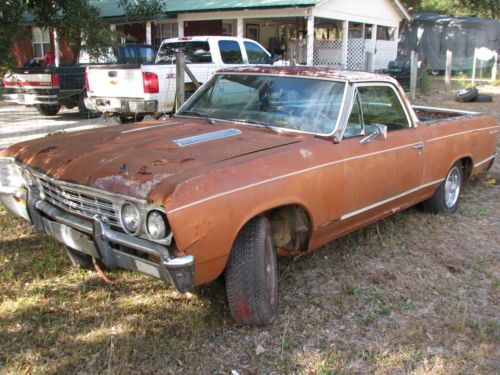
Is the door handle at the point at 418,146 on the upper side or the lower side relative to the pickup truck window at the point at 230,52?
lower

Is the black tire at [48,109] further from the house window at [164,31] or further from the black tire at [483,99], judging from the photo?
the black tire at [483,99]

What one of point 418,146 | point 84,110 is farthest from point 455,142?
point 84,110

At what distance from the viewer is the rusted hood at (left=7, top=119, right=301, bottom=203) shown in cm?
307

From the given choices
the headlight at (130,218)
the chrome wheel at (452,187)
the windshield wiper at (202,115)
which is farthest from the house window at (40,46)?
the headlight at (130,218)

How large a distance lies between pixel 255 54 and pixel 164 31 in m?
11.1

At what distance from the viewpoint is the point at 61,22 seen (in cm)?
592

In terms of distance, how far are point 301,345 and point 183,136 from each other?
67.3 inches

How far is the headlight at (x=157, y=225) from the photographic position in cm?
284

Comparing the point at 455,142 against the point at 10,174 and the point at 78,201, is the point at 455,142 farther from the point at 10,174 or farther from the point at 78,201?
the point at 10,174

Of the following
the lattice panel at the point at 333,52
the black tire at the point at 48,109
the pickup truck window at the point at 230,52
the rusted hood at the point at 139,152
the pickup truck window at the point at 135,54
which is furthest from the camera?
the lattice panel at the point at 333,52

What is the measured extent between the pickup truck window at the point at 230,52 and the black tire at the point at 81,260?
8582 mm

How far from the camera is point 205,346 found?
10.5 feet

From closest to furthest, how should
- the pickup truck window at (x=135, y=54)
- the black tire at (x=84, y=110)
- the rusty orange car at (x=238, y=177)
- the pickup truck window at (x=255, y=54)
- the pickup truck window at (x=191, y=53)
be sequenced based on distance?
the rusty orange car at (x=238, y=177) → the pickup truck window at (x=191, y=53) → the pickup truck window at (x=255, y=54) → the black tire at (x=84, y=110) → the pickup truck window at (x=135, y=54)

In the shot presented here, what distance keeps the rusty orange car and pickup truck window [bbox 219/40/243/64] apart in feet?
24.3
